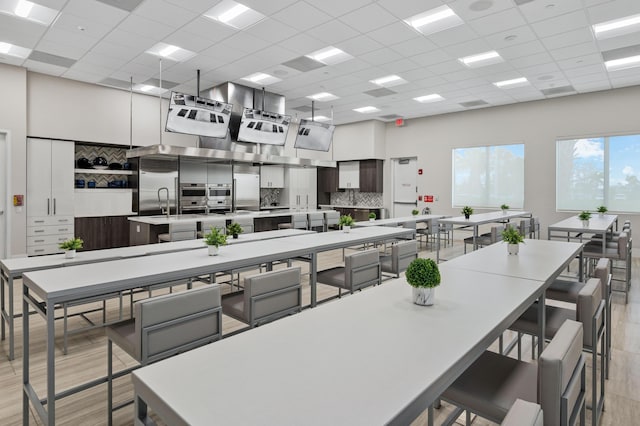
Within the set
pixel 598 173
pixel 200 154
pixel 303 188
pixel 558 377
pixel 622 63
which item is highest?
pixel 622 63

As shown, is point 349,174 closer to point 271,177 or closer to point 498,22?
point 271,177

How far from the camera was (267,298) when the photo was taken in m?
2.37

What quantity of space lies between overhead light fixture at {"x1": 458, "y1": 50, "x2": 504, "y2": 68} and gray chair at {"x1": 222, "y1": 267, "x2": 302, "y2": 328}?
5471 millimetres

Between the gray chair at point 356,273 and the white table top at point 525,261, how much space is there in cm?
76

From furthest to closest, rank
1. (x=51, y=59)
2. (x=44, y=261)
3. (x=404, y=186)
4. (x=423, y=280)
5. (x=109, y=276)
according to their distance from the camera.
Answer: (x=404, y=186) < (x=51, y=59) < (x=44, y=261) < (x=109, y=276) < (x=423, y=280)

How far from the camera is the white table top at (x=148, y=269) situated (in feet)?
6.80

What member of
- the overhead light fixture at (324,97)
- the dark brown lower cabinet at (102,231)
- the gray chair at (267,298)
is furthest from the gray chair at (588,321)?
the dark brown lower cabinet at (102,231)

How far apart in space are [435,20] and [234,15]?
2.67m

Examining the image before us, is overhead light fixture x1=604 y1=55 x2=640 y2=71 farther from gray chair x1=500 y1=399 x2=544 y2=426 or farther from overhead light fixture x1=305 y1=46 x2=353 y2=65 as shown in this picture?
gray chair x1=500 y1=399 x2=544 y2=426

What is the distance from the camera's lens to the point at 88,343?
3.35 meters

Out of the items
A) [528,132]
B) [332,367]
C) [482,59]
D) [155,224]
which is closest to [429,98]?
[482,59]

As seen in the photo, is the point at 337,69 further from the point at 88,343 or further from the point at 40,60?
the point at 88,343

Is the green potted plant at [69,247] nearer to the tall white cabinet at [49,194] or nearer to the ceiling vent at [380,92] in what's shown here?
the tall white cabinet at [49,194]

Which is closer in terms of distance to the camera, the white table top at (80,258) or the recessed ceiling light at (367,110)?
the white table top at (80,258)
